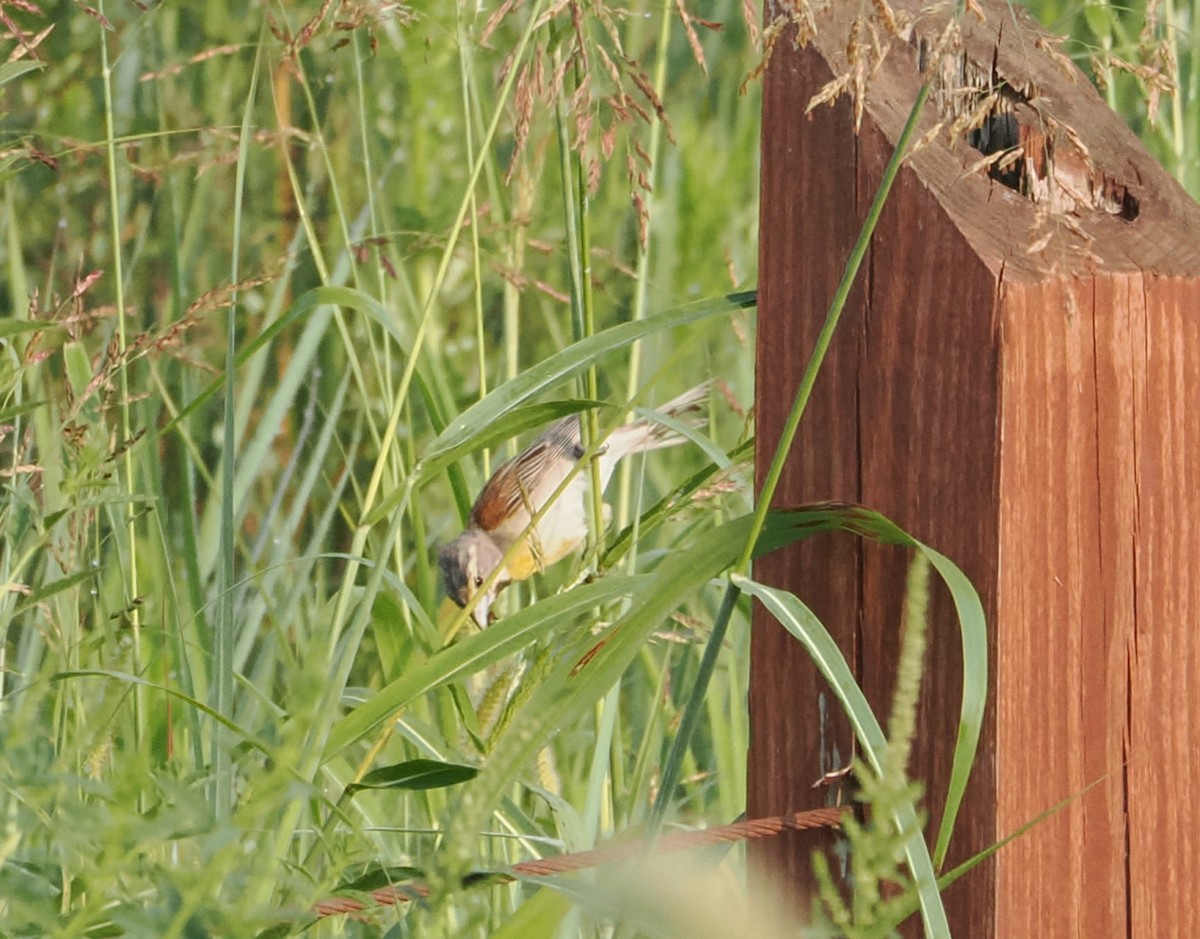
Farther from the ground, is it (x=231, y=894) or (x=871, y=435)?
(x=871, y=435)

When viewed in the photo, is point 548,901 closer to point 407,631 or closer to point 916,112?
point 916,112

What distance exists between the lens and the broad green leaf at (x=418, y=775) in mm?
1056

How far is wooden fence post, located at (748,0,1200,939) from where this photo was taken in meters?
0.98

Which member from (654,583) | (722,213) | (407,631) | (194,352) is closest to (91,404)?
(194,352)

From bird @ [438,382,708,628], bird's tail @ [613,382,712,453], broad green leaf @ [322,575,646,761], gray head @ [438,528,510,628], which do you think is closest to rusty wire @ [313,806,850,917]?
broad green leaf @ [322,575,646,761]

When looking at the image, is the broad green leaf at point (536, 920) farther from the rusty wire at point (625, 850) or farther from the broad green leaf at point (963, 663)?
the broad green leaf at point (963, 663)

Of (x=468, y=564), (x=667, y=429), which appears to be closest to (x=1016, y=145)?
(x=667, y=429)

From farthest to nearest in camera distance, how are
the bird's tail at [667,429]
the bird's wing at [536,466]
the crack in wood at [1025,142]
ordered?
1. the bird's wing at [536,466]
2. the bird's tail at [667,429]
3. the crack in wood at [1025,142]

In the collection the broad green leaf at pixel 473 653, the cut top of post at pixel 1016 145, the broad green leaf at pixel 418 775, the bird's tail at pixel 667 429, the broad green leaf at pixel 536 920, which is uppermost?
the cut top of post at pixel 1016 145

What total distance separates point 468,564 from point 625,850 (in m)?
1.84

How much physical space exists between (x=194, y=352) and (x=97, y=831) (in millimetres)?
1518

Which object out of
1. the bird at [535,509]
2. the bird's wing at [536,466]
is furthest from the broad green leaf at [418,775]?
the bird's wing at [536,466]

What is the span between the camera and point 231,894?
2.81 feet

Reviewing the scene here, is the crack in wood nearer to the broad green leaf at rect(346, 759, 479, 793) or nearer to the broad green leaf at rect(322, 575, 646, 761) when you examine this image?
the broad green leaf at rect(322, 575, 646, 761)
